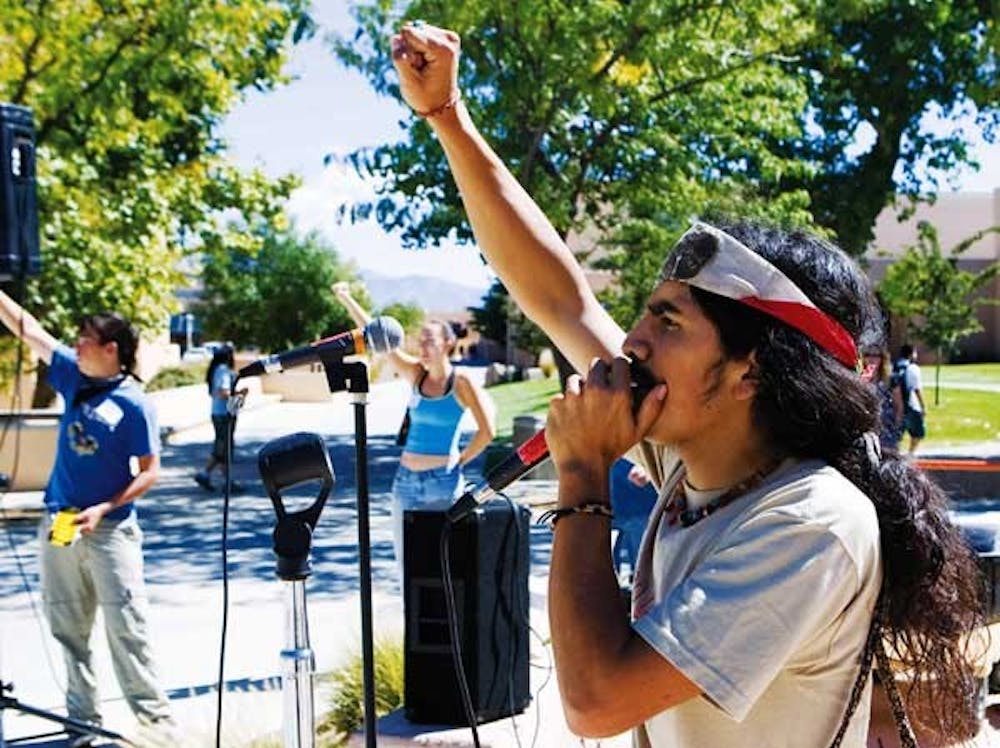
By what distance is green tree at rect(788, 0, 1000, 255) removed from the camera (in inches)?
Answer: 639

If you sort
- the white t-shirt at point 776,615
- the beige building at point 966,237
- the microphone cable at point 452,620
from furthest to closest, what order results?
the beige building at point 966,237 → the microphone cable at point 452,620 → the white t-shirt at point 776,615

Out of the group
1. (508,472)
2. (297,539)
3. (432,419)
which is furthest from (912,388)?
(508,472)

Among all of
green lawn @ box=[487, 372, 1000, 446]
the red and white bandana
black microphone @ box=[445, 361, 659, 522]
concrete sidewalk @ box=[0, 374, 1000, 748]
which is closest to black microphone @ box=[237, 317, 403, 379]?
concrete sidewalk @ box=[0, 374, 1000, 748]

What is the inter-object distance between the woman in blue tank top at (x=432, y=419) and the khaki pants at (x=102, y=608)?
4.17ft

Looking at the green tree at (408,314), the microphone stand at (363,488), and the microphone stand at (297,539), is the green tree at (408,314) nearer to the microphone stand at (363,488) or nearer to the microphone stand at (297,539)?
the microphone stand at (363,488)

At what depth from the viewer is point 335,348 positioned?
10.3 ft

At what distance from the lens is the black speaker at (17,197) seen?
177 inches

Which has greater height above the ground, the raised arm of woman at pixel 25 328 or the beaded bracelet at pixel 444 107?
the beaded bracelet at pixel 444 107

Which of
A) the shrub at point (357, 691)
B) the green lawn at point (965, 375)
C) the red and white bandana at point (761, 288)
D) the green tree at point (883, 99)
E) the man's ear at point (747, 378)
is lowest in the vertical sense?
the shrub at point (357, 691)

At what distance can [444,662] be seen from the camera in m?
4.66

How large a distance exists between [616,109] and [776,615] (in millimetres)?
11240

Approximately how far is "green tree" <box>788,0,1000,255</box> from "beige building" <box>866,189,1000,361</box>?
24595 millimetres

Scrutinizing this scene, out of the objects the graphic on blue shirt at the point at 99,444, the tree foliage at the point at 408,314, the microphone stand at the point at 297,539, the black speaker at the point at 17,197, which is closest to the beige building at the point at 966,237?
the tree foliage at the point at 408,314

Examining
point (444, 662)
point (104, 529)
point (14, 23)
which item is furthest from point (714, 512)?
point (14, 23)
